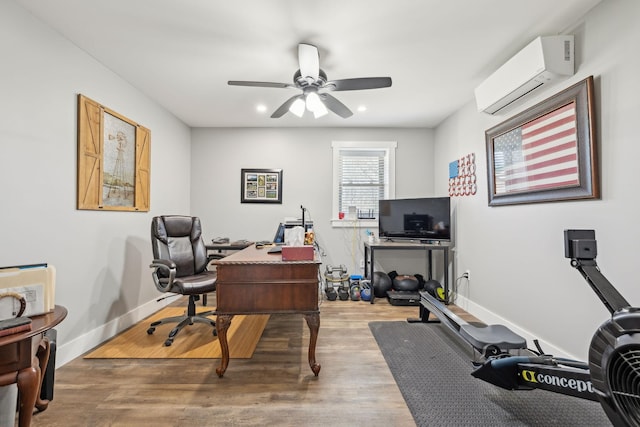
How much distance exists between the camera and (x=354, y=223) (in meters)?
4.23

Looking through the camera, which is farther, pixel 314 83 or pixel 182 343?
pixel 182 343

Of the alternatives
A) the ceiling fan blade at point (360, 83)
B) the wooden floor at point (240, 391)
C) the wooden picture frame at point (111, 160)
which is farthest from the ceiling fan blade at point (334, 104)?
the wooden floor at point (240, 391)

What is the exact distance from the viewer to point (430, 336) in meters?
2.60

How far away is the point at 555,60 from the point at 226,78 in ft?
9.05

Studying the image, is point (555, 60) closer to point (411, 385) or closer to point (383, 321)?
point (411, 385)

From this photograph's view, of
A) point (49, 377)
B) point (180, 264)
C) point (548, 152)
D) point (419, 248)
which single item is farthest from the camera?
point (419, 248)

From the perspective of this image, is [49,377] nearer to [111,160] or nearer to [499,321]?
[111,160]

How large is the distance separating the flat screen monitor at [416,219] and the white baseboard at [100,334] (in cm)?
318

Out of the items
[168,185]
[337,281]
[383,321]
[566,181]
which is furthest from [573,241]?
[168,185]

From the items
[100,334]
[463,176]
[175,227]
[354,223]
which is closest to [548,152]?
[463,176]

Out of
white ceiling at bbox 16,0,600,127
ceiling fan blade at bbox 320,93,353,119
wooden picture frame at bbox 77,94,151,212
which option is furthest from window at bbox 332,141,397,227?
wooden picture frame at bbox 77,94,151,212

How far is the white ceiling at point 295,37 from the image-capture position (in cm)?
179

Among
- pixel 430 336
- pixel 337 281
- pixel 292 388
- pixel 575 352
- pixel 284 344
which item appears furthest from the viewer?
pixel 337 281

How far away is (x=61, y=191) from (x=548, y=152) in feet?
12.6
